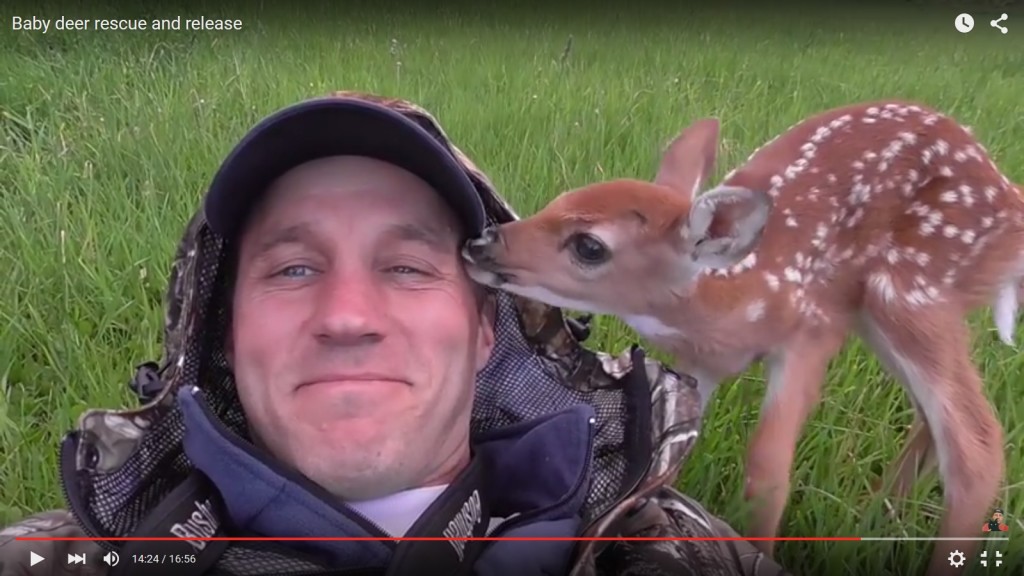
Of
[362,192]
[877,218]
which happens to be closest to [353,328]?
[362,192]

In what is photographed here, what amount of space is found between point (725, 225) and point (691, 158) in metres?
0.11

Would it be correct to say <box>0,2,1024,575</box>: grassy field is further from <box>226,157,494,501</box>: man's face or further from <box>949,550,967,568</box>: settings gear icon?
<box>226,157,494,501</box>: man's face

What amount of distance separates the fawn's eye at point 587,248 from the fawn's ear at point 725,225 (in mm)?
73

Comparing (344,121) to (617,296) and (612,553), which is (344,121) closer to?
(617,296)

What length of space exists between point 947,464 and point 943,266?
6.6 inches

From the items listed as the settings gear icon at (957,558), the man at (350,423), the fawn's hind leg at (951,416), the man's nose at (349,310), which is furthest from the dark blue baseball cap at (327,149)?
the settings gear icon at (957,558)

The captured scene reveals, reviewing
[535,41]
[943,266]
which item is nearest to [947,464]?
[943,266]

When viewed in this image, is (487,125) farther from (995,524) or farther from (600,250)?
(995,524)

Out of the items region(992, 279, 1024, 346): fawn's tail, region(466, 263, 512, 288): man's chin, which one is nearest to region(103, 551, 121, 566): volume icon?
region(466, 263, 512, 288): man's chin

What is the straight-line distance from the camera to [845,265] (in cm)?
78

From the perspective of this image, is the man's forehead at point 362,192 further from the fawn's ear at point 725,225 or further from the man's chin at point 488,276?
the fawn's ear at point 725,225

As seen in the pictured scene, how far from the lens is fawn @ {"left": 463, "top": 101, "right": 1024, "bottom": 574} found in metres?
0.77

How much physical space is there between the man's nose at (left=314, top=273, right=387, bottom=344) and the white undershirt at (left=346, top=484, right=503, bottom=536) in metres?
0.14

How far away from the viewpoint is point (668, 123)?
0.88 m
